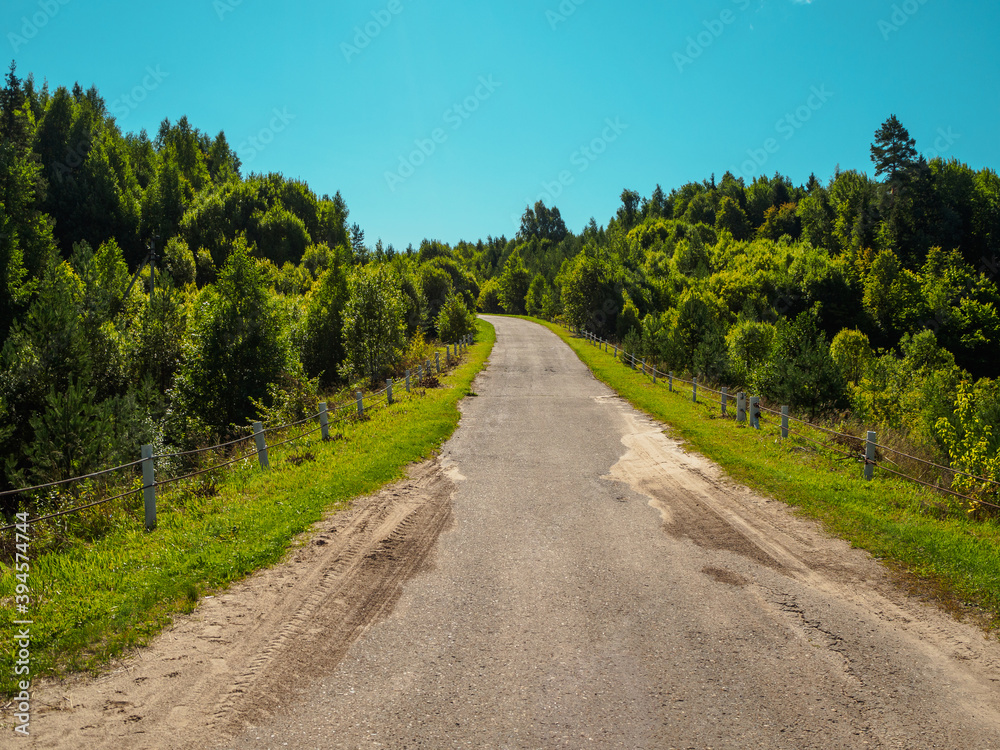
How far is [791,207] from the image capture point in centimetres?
11306

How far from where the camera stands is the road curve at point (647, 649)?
15.0 feet

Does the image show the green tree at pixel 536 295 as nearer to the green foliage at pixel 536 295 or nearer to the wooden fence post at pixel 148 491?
the green foliage at pixel 536 295

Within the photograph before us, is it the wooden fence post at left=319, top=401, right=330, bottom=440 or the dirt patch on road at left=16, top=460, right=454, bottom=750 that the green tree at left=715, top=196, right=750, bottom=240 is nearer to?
the wooden fence post at left=319, top=401, right=330, bottom=440

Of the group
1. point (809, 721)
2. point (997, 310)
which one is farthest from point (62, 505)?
point (997, 310)

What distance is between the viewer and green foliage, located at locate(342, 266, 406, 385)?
31516 millimetres

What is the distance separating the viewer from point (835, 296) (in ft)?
212

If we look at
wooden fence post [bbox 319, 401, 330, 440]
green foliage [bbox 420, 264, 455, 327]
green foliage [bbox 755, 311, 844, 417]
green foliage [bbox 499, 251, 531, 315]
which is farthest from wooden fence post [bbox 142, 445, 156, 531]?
green foliage [bbox 499, 251, 531, 315]

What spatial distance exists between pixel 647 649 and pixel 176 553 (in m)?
6.36

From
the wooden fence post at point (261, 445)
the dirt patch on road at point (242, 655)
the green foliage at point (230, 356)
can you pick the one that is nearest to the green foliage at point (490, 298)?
the green foliage at point (230, 356)

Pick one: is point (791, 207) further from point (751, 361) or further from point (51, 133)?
point (51, 133)

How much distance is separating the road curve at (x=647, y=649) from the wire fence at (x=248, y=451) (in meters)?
4.67

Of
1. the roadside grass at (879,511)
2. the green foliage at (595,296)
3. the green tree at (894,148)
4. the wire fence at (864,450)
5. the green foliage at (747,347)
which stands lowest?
the roadside grass at (879,511)

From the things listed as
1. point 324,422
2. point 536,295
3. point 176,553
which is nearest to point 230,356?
point 324,422

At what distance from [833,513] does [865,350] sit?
3788cm
